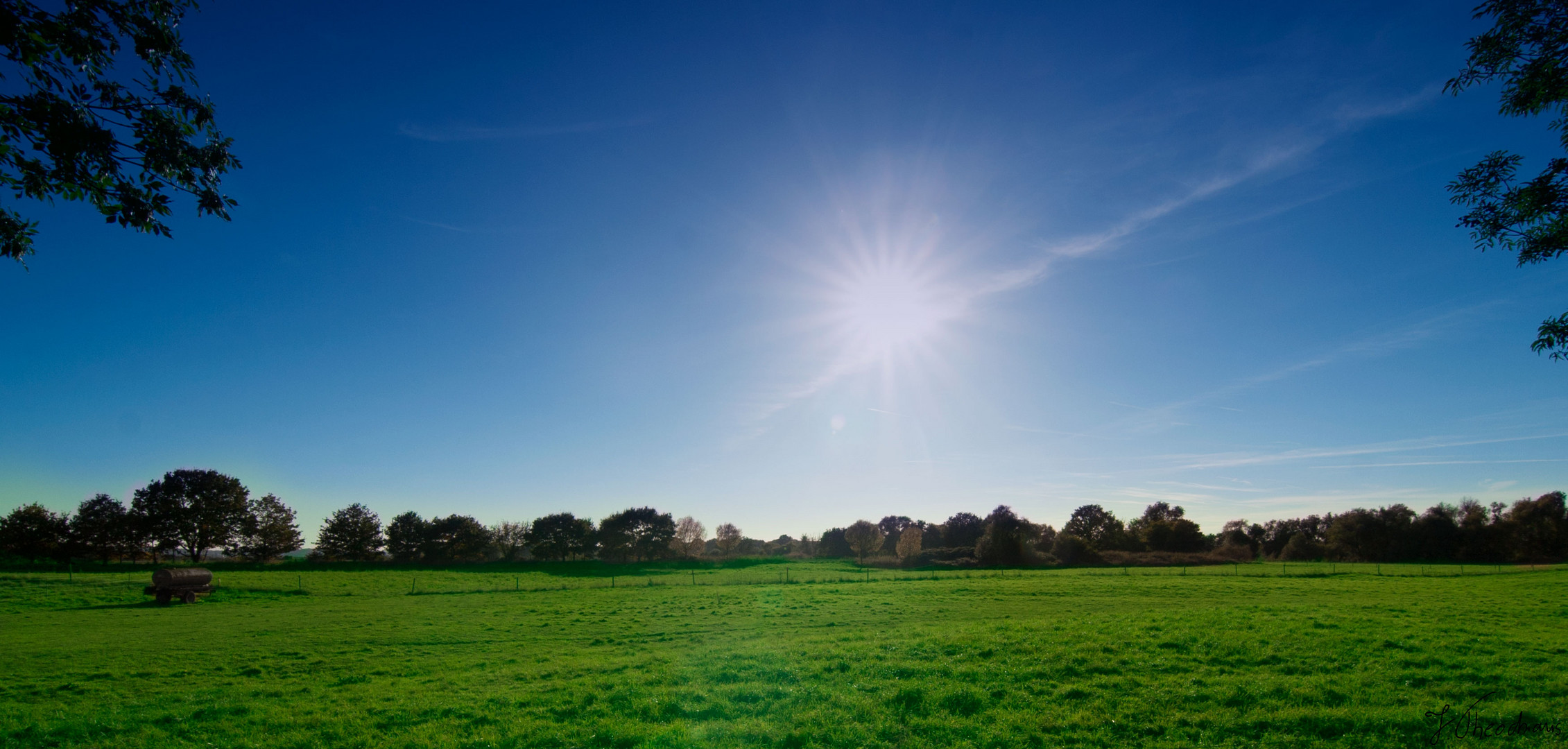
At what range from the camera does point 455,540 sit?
116 m

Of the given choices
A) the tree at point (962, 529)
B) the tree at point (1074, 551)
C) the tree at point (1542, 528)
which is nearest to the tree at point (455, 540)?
the tree at point (962, 529)

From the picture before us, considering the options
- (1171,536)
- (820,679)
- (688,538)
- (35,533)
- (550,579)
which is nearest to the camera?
(820,679)

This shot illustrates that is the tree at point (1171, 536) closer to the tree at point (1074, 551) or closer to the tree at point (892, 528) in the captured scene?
the tree at point (1074, 551)

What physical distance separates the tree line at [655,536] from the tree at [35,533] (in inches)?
5.7

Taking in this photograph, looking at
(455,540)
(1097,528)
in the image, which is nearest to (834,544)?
(1097,528)

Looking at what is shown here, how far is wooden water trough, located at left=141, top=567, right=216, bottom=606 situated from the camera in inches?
1738

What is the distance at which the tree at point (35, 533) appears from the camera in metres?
89.7

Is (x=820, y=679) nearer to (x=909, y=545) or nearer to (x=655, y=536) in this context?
(x=909, y=545)

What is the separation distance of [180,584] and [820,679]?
55.0 m

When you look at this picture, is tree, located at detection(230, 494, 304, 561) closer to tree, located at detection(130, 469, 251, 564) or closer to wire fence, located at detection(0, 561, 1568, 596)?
tree, located at detection(130, 469, 251, 564)

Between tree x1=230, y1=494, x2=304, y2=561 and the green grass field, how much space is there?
87755 mm

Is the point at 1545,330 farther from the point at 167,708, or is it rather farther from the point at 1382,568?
the point at 1382,568

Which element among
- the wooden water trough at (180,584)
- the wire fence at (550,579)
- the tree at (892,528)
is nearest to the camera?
the wooden water trough at (180,584)

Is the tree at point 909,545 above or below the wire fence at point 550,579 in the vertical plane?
above
